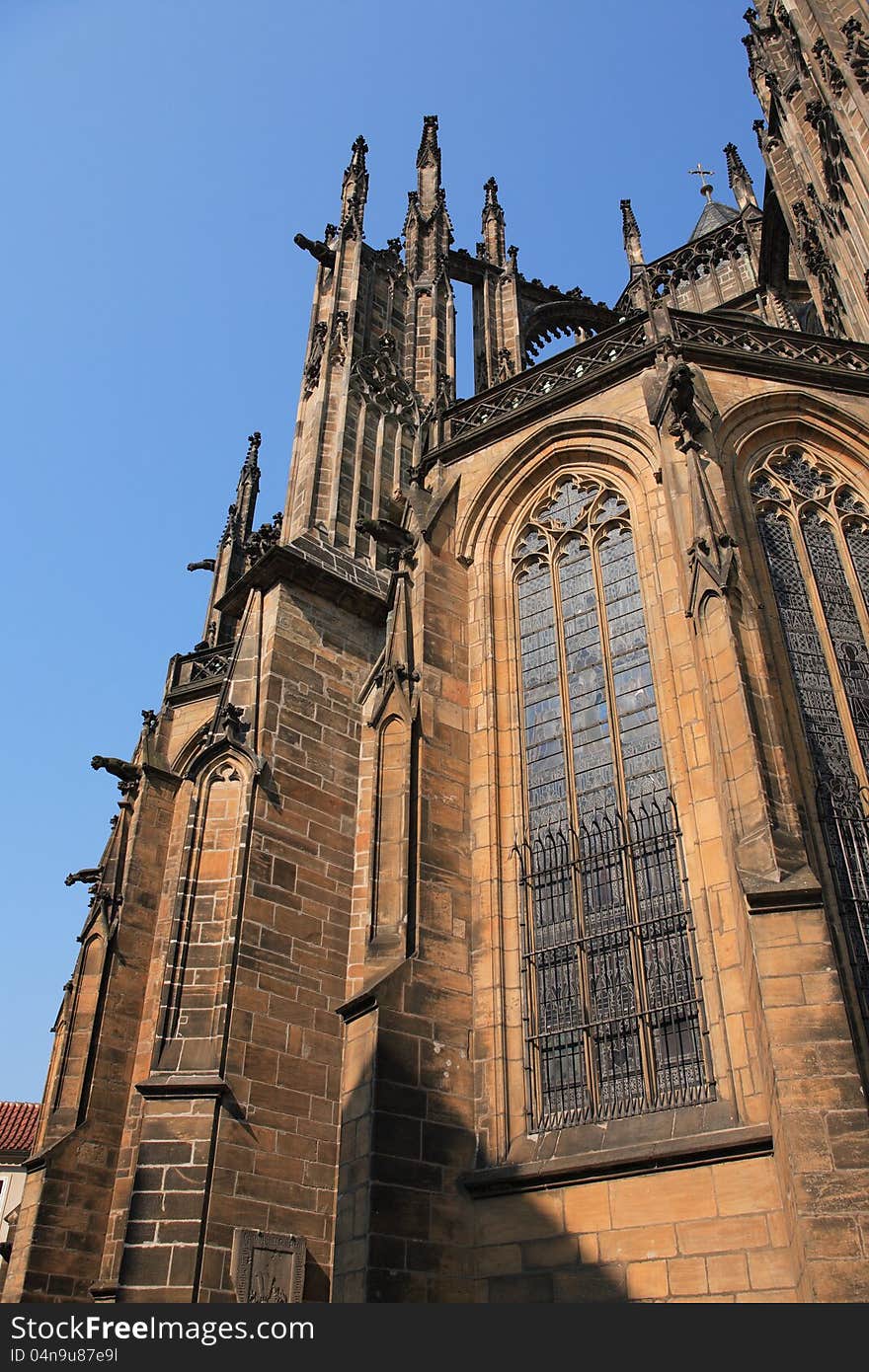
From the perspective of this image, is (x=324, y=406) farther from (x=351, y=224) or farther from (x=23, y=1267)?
(x=23, y=1267)

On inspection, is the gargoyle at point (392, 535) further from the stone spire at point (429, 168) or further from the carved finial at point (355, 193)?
the stone spire at point (429, 168)

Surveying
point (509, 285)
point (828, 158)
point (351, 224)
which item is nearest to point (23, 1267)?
point (351, 224)

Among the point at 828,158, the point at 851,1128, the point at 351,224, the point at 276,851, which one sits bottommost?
the point at 851,1128

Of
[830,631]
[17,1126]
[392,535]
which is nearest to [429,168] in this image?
[392,535]

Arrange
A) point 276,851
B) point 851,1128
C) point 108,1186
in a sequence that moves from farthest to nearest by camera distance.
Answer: point 108,1186 < point 276,851 < point 851,1128

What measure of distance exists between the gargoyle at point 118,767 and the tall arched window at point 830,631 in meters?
9.39

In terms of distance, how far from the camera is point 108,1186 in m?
12.5

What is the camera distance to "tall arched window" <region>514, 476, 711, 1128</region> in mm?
8398

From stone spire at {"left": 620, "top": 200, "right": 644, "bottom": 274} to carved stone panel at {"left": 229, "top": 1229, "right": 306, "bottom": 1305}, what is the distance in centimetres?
2236

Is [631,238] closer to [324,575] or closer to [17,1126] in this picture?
[324,575]

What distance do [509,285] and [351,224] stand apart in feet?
17.4

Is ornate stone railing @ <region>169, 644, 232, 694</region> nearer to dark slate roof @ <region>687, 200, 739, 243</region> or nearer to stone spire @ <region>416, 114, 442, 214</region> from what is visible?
stone spire @ <region>416, 114, 442, 214</region>

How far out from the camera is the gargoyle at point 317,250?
19312mm

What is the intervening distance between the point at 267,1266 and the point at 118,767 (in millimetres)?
8211
